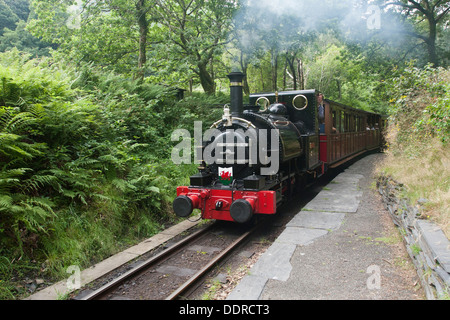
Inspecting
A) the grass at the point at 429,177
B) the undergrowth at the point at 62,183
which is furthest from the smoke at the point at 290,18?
the grass at the point at 429,177

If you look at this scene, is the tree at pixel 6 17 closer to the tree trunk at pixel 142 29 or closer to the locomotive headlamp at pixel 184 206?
the tree trunk at pixel 142 29

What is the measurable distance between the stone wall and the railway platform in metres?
0.19

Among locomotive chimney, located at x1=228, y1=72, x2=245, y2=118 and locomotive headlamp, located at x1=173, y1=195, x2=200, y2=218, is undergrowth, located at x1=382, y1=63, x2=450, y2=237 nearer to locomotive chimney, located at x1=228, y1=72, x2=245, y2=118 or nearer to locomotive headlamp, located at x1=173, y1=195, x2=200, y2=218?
locomotive chimney, located at x1=228, y1=72, x2=245, y2=118

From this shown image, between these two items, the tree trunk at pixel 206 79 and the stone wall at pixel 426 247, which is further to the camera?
the tree trunk at pixel 206 79

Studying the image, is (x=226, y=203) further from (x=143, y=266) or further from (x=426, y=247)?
(x=426, y=247)

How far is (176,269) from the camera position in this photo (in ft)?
14.1

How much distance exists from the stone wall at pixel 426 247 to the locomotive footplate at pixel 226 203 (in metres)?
1.95

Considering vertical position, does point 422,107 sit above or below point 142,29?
below

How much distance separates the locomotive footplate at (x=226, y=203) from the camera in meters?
4.96

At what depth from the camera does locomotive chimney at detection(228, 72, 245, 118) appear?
18.1ft

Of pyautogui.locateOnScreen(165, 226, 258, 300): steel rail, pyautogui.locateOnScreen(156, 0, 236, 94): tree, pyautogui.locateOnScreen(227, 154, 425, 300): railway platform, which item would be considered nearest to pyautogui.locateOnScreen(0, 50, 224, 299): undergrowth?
pyautogui.locateOnScreen(165, 226, 258, 300): steel rail

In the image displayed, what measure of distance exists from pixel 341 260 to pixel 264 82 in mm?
22749

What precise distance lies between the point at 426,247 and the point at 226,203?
118 inches

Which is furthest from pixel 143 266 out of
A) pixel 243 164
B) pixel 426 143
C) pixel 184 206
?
pixel 426 143
